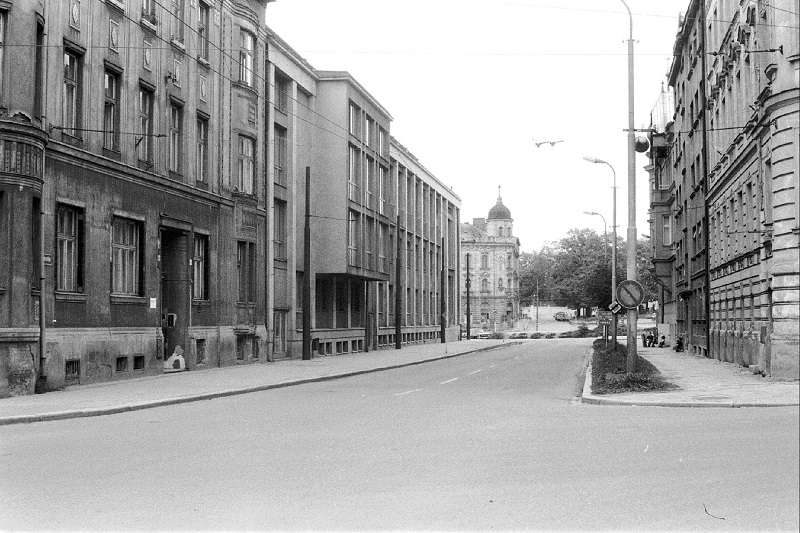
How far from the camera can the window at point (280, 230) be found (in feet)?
137

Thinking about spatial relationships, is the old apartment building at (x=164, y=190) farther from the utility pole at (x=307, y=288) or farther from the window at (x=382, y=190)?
the window at (x=382, y=190)

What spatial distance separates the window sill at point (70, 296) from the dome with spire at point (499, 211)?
5655 inches

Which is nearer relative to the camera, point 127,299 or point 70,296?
point 70,296

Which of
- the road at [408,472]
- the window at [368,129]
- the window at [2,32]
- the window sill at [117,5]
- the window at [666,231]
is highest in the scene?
the window at [368,129]

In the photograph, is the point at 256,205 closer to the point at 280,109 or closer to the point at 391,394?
the point at 280,109

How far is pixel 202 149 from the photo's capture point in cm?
3328

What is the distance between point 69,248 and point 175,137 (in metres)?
7.71

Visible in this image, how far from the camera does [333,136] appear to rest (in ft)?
157

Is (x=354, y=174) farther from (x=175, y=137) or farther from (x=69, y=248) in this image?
(x=69, y=248)

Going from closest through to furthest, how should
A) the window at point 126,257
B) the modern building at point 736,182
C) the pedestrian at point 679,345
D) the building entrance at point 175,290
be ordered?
the modern building at point 736,182 → the window at point 126,257 → the building entrance at point 175,290 → the pedestrian at point 679,345

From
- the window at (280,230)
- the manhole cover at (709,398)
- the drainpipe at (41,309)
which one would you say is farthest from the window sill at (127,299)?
the manhole cover at (709,398)

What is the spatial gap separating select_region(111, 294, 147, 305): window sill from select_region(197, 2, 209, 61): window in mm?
9505

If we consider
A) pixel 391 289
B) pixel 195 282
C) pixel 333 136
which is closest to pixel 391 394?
pixel 195 282

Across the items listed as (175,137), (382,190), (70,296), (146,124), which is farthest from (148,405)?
(382,190)
